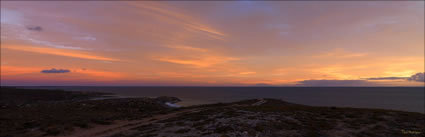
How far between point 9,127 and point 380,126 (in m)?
41.5

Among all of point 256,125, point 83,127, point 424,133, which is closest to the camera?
point 424,133

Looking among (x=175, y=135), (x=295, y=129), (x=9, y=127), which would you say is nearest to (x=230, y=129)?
(x=175, y=135)

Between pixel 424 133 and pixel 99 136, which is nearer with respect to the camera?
pixel 424 133

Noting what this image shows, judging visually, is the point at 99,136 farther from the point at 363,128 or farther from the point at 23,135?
the point at 363,128

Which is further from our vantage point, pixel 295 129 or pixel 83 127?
pixel 83 127

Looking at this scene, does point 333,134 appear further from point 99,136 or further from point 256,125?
point 99,136

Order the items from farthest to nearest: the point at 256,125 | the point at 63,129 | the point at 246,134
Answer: the point at 63,129 < the point at 256,125 < the point at 246,134

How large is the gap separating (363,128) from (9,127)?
3936 centimetres

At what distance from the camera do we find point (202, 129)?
58.3 feet

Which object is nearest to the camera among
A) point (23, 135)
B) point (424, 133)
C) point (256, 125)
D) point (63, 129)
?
point (424, 133)

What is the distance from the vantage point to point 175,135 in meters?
16.2

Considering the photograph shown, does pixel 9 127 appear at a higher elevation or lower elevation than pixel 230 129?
lower

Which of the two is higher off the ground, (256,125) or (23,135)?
(256,125)

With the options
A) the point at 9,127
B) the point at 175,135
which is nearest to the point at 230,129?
the point at 175,135
